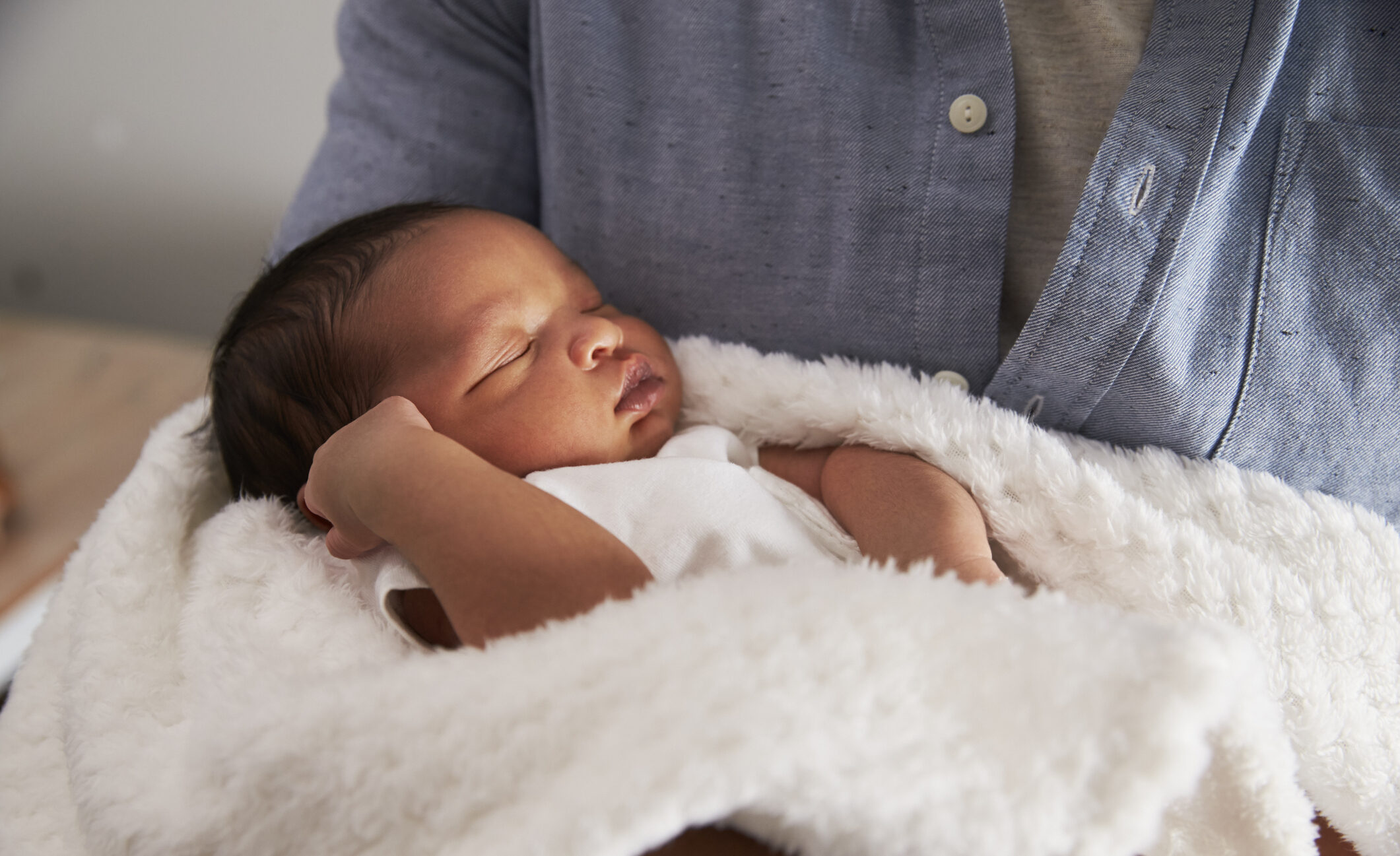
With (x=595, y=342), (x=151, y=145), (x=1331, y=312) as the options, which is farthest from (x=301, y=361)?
(x=151, y=145)

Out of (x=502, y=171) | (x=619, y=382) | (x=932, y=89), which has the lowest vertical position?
(x=619, y=382)

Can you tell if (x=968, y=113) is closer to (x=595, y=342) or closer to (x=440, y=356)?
(x=595, y=342)

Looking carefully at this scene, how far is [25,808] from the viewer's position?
2.00 ft

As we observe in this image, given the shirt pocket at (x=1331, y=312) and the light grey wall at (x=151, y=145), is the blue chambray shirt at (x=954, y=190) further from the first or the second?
the light grey wall at (x=151, y=145)

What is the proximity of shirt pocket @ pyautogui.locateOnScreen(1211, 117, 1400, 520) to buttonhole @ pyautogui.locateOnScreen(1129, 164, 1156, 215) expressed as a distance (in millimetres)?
100

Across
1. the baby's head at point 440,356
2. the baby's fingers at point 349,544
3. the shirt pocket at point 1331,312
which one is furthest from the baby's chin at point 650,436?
the shirt pocket at point 1331,312

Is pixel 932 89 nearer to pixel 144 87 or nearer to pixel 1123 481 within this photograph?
pixel 1123 481

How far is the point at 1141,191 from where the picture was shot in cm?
63

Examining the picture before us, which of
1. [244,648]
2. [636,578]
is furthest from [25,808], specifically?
[636,578]

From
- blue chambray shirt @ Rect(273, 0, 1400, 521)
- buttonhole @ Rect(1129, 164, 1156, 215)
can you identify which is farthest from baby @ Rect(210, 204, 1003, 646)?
buttonhole @ Rect(1129, 164, 1156, 215)

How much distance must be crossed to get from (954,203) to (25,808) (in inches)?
32.6

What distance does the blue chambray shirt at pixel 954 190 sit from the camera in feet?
2.04

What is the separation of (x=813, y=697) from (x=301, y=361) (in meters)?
0.56

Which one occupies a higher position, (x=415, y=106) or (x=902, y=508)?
(x=415, y=106)
